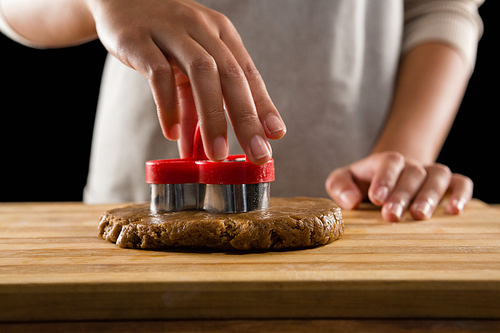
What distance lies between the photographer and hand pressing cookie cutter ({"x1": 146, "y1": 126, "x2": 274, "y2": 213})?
2.77 feet

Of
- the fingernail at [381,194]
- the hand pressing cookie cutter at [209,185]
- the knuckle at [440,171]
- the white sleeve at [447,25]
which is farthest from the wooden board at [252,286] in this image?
the white sleeve at [447,25]

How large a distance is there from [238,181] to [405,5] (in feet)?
5.38

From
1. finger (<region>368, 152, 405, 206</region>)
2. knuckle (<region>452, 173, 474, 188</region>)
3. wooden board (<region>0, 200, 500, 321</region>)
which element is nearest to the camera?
wooden board (<region>0, 200, 500, 321</region>)

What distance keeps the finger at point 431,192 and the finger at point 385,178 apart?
8 centimetres

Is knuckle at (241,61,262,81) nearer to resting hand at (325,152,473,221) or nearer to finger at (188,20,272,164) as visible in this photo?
finger at (188,20,272,164)

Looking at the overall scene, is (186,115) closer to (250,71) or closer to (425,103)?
(250,71)

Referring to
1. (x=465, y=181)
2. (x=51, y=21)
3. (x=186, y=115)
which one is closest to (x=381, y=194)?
(x=465, y=181)

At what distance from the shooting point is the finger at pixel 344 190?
1230 millimetres

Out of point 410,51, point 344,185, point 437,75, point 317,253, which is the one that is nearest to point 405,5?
point 410,51

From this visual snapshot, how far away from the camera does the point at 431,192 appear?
3.84 ft

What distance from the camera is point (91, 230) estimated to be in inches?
38.2

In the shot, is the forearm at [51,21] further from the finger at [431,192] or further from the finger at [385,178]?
the finger at [431,192]

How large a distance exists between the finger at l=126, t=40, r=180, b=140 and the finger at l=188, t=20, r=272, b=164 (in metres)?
0.10

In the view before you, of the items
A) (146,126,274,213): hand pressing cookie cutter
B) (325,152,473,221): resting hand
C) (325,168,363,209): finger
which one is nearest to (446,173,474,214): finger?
(325,152,473,221): resting hand
